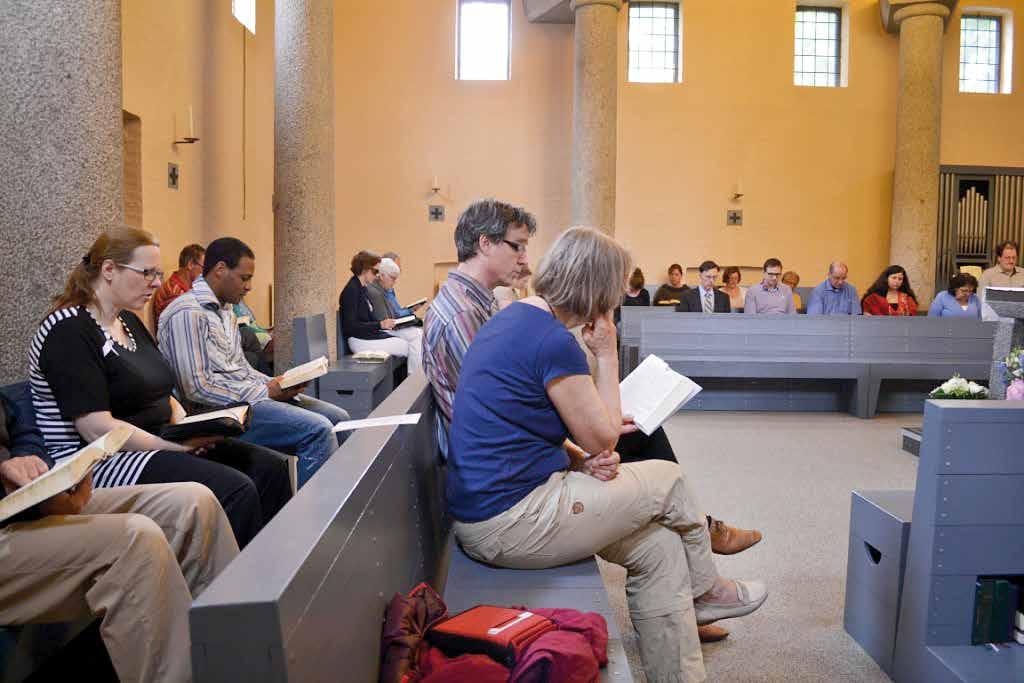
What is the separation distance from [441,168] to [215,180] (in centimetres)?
465

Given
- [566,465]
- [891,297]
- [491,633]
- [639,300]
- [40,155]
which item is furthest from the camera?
[639,300]

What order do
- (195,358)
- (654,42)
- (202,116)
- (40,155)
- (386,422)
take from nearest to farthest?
(386,422) < (40,155) < (195,358) < (202,116) < (654,42)

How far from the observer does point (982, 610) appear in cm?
280

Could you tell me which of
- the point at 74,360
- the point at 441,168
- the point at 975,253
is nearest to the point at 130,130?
the point at 74,360

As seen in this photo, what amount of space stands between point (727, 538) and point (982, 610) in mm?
871

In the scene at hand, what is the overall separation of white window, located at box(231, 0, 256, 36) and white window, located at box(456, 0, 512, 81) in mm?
3501

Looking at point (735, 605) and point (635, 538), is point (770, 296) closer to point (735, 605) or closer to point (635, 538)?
point (735, 605)

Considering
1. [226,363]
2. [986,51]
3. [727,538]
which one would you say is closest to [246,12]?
[226,363]

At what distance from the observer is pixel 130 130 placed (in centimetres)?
707

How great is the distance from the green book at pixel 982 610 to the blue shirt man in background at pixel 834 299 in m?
6.99

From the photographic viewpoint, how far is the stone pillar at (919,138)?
39.0 ft

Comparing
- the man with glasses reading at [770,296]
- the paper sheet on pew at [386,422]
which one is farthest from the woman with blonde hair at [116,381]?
the man with glasses reading at [770,296]

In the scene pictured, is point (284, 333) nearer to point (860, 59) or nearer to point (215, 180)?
point (215, 180)

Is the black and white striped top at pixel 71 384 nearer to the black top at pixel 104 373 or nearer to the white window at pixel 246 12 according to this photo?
the black top at pixel 104 373
